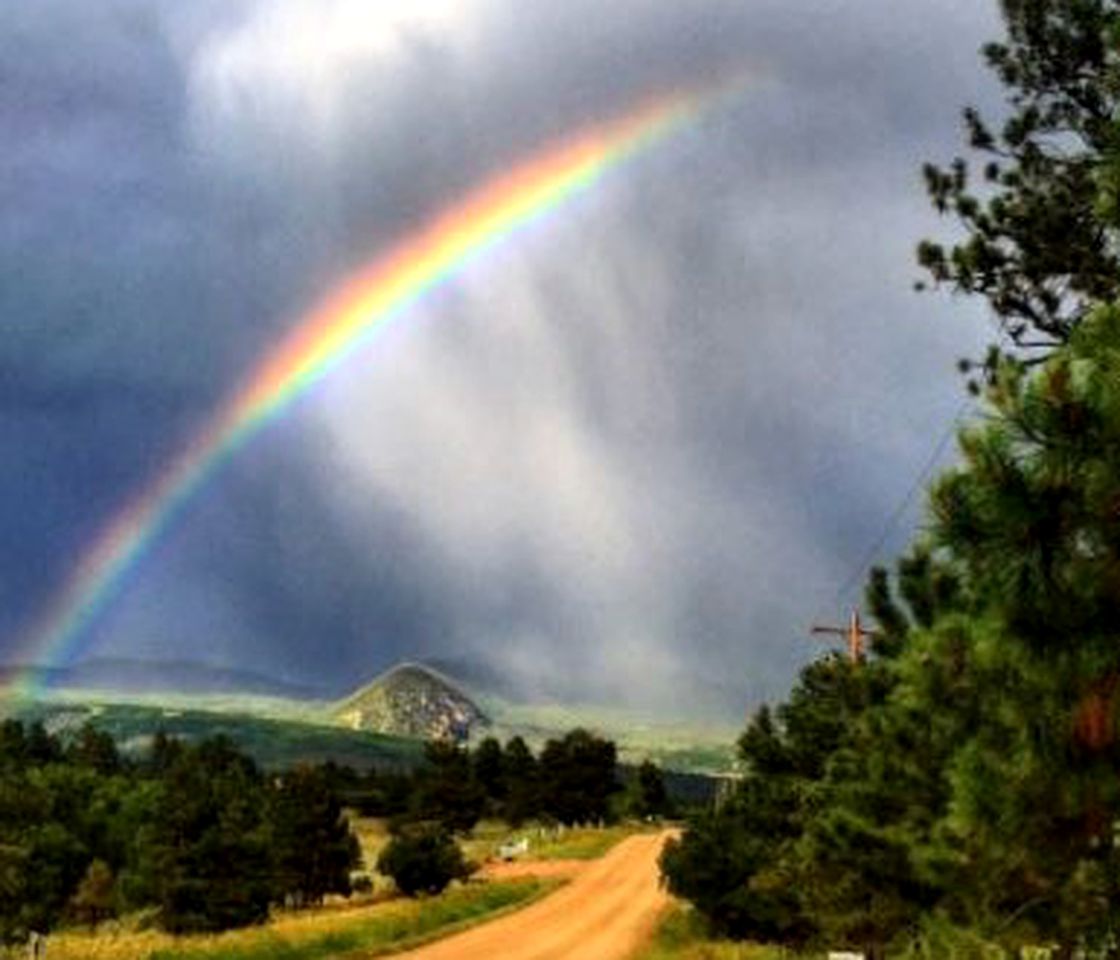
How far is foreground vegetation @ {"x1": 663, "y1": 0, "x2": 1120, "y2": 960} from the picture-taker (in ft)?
24.1

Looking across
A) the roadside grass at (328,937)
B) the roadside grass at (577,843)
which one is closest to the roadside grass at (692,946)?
the roadside grass at (328,937)

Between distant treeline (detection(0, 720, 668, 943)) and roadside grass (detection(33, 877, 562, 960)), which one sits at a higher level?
distant treeline (detection(0, 720, 668, 943))

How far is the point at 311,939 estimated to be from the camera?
47750 millimetres

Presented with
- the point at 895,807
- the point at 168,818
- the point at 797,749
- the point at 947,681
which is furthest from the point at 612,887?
the point at 947,681

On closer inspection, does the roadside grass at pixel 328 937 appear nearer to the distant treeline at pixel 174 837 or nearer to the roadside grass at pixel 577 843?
the distant treeline at pixel 174 837

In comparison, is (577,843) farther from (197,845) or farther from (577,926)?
(577,926)

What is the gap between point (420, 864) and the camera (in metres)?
71.9

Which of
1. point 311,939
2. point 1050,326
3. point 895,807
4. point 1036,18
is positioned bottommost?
point 311,939

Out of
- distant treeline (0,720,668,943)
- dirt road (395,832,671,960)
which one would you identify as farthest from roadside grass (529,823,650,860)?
dirt road (395,832,671,960)

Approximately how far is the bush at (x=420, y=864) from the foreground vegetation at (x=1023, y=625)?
48.5m

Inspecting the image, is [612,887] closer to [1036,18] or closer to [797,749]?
[797,749]

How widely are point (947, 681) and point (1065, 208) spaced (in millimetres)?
14649

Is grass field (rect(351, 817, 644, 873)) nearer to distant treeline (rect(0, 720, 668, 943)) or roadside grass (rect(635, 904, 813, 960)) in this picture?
→ distant treeline (rect(0, 720, 668, 943))

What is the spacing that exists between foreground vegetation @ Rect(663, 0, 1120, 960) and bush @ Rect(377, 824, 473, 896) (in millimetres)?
48493
